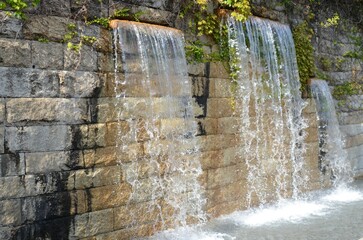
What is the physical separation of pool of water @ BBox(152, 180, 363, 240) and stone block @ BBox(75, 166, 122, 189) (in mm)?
928

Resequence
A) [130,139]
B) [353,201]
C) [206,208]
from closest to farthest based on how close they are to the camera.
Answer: [130,139] → [206,208] → [353,201]

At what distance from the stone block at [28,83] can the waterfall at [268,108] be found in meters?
2.91

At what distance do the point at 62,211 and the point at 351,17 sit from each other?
302 inches

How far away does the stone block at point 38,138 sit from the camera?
13.8 ft

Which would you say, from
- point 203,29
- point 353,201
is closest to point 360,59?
point 353,201

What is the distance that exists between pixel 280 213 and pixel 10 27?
4.45 meters

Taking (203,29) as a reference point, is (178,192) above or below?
below

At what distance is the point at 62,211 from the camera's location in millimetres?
4484

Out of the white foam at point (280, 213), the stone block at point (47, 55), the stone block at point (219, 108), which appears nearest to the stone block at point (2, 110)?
the stone block at point (47, 55)

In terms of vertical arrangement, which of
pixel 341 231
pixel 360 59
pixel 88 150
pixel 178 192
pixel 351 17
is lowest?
pixel 341 231

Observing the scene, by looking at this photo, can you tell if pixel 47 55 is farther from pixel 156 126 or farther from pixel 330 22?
pixel 330 22

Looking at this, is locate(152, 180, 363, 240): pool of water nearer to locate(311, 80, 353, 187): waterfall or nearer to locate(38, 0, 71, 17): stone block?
locate(311, 80, 353, 187): waterfall

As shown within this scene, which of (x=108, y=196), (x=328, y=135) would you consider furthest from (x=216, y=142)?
(x=328, y=135)

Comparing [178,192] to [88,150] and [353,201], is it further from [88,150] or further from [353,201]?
[353,201]
